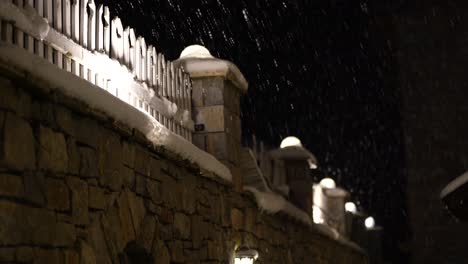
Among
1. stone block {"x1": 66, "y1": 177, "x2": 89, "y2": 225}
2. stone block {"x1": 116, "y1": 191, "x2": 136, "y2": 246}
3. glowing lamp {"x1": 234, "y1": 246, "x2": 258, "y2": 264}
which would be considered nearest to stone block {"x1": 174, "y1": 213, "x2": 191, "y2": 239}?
stone block {"x1": 116, "y1": 191, "x2": 136, "y2": 246}

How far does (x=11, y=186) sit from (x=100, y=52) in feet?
6.02

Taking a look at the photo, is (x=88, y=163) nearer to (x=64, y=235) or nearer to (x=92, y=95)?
(x=92, y=95)

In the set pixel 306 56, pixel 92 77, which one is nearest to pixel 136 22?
pixel 306 56

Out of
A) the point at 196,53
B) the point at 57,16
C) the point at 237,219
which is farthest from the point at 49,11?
the point at 237,219

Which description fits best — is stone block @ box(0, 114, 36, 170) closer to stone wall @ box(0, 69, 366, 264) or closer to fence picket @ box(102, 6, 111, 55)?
stone wall @ box(0, 69, 366, 264)

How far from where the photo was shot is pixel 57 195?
3918 mm

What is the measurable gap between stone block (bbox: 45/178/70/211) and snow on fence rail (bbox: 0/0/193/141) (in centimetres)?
69

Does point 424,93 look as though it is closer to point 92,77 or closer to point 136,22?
point 136,22

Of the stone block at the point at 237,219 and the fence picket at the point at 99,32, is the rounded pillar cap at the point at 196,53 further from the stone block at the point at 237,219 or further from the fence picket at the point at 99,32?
the fence picket at the point at 99,32

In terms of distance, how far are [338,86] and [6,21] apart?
73.4 feet

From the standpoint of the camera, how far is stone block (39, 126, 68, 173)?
3.80m

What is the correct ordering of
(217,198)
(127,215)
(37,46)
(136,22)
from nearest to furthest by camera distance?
(37,46) < (127,215) < (217,198) < (136,22)

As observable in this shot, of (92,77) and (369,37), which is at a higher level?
(369,37)

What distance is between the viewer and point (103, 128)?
4.53m
